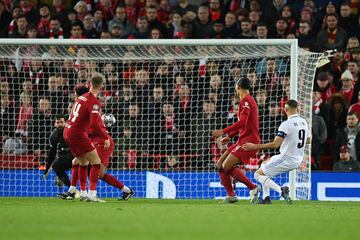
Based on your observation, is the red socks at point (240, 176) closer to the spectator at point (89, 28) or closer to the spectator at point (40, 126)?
the spectator at point (40, 126)

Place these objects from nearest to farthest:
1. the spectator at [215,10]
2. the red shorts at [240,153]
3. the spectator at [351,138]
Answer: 1. the red shorts at [240,153]
2. the spectator at [351,138]
3. the spectator at [215,10]

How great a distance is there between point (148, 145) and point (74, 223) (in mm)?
9316

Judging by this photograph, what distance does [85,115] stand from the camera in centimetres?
1535

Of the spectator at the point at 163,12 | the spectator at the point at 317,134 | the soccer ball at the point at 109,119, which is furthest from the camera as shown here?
the spectator at the point at 163,12

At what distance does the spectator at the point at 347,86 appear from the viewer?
63.9 feet

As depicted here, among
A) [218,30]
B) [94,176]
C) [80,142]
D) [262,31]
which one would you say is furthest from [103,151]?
[218,30]

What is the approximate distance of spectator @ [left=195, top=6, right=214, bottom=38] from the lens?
21469mm

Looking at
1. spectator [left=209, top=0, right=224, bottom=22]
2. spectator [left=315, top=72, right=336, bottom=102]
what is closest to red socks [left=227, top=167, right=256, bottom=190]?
spectator [left=315, top=72, right=336, bottom=102]

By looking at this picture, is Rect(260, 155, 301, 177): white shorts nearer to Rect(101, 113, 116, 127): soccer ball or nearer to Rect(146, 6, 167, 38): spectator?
Rect(101, 113, 116, 127): soccer ball

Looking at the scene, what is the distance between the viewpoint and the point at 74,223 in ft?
33.1

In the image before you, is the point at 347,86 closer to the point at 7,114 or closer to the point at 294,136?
the point at 294,136

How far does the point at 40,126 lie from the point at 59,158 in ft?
6.79

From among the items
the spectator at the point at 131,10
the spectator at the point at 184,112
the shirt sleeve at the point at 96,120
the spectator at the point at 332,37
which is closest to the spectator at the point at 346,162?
the spectator at the point at 332,37

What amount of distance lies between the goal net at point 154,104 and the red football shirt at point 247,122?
3.18 m
